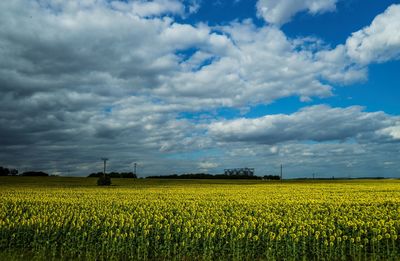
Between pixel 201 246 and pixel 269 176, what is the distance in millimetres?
142536

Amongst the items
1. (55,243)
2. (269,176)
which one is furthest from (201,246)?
(269,176)

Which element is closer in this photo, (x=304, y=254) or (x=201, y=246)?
(x=304, y=254)

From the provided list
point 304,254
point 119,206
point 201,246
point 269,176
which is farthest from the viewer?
point 269,176

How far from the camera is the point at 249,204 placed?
3478cm

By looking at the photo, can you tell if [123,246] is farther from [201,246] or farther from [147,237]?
[201,246]

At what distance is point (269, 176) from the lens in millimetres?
159875

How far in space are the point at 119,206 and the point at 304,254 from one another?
1956 centimetres

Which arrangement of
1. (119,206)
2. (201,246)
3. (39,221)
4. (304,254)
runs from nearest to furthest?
(304,254)
(201,246)
(39,221)
(119,206)

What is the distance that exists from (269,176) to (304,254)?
470 feet

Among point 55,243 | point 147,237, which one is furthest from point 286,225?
point 55,243

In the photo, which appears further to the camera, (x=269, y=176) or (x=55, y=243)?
(x=269, y=176)

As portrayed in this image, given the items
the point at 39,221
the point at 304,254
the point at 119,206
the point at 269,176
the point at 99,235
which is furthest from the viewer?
the point at 269,176

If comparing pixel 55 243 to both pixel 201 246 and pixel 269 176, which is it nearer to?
pixel 201 246

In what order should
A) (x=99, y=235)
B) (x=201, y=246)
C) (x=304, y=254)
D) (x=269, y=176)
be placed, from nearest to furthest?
(x=304, y=254) → (x=201, y=246) → (x=99, y=235) → (x=269, y=176)
